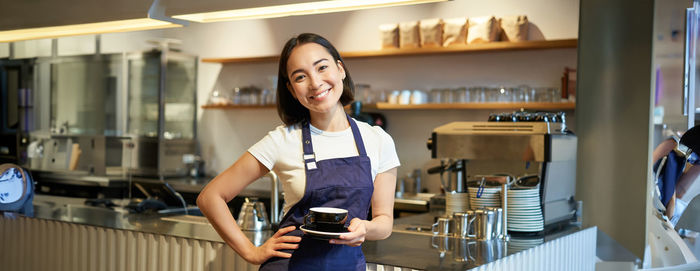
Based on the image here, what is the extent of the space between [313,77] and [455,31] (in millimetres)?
3592

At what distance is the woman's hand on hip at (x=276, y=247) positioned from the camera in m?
1.79

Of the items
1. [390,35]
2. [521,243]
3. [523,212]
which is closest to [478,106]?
[390,35]

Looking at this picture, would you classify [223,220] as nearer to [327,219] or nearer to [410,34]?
[327,219]

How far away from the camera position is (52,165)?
535 cm

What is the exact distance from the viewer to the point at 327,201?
1.80 meters

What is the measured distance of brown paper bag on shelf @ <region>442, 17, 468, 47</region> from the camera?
519 cm

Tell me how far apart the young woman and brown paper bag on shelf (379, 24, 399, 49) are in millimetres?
3697

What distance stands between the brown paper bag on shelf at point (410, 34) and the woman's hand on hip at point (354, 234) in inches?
151

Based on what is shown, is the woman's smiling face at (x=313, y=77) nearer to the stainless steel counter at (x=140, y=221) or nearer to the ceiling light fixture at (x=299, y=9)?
the ceiling light fixture at (x=299, y=9)

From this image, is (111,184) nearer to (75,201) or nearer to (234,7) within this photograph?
(75,201)

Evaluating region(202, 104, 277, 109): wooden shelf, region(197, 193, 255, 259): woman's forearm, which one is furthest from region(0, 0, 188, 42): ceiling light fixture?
region(202, 104, 277, 109): wooden shelf

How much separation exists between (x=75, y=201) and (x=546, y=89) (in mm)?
3255

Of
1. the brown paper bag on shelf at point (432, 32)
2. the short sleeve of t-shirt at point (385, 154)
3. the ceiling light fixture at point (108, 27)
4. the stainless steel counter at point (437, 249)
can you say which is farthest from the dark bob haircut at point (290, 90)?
the brown paper bag on shelf at point (432, 32)

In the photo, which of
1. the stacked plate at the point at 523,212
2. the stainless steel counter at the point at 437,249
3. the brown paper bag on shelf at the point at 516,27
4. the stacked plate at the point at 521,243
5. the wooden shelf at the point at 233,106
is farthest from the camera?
the wooden shelf at the point at 233,106
